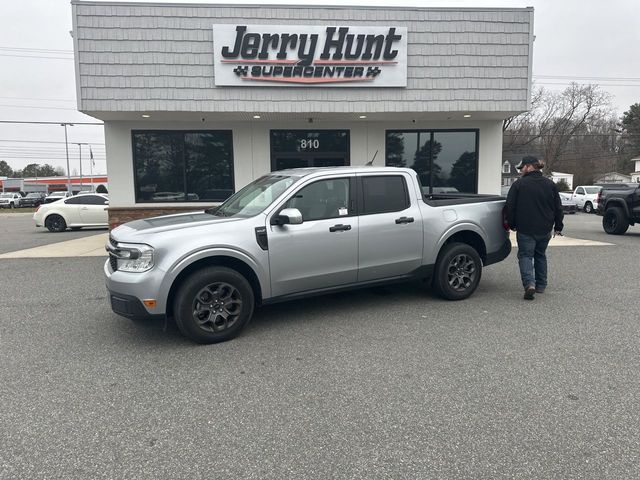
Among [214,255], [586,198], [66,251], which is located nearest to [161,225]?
[214,255]

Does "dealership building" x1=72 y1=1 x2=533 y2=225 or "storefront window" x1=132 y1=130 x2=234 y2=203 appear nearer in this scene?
"dealership building" x1=72 y1=1 x2=533 y2=225

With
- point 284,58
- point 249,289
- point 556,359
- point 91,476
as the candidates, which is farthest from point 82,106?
point 556,359

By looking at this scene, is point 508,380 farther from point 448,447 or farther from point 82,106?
point 82,106

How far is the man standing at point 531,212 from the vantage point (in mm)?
6180

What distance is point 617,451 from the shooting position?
9.09 ft

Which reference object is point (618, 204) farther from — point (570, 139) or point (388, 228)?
point (570, 139)

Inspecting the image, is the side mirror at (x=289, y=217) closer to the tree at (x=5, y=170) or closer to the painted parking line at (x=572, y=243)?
the painted parking line at (x=572, y=243)

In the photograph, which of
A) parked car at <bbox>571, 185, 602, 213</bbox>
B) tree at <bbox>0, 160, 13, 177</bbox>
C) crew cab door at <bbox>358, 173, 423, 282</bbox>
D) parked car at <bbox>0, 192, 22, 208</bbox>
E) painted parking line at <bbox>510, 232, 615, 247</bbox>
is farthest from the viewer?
tree at <bbox>0, 160, 13, 177</bbox>

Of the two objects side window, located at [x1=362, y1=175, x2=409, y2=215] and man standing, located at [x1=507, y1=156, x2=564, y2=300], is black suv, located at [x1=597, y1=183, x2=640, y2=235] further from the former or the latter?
side window, located at [x1=362, y1=175, x2=409, y2=215]

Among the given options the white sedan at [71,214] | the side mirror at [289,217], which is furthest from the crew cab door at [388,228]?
the white sedan at [71,214]

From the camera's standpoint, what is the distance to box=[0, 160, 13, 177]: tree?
114312 millimetres

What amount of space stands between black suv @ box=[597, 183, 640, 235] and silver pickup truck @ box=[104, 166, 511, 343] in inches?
379

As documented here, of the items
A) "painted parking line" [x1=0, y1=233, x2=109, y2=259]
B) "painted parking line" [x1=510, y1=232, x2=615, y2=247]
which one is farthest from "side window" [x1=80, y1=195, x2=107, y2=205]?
"painted parking line" [x1=510, y1=232, x2=615, y2=247]

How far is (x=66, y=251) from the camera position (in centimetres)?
1128
